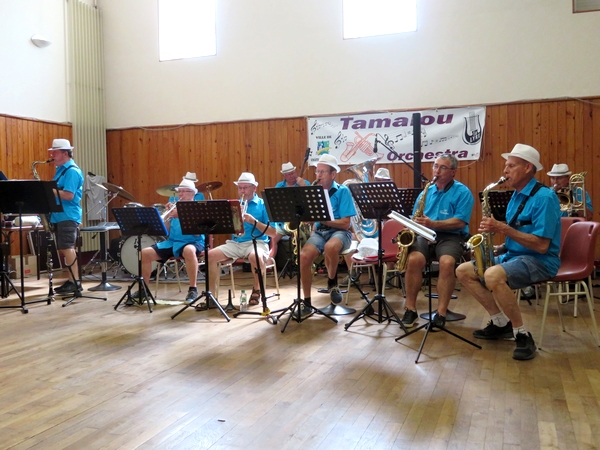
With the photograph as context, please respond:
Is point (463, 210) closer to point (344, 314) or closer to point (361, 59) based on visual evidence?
point (344, 314)

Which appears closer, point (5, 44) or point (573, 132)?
A: point (573, 132)

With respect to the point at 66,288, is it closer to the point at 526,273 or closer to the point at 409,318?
the point at 409,318

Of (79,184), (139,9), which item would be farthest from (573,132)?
(139,9)

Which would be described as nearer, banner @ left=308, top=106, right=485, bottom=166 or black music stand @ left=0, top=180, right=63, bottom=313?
black music stand @ left=0, top=180, right=63, bottom=313

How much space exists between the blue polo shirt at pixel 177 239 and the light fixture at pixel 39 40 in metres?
5.01

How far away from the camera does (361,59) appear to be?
899 centimetres

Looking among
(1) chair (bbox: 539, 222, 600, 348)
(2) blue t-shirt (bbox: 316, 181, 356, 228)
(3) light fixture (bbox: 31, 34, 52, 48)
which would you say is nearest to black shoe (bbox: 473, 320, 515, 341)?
(1) chair (bbox: 539, 222, 600, 348)

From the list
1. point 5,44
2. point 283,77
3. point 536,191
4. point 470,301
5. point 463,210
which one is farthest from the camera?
point 283,77

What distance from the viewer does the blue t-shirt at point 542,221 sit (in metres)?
3.86

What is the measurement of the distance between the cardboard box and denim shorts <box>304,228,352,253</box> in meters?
4.84

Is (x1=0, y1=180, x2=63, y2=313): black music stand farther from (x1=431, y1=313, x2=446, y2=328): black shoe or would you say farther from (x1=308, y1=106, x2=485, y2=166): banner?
(x1=308, y1=106, x2=485, y2=166): banner

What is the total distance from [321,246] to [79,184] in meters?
3.13

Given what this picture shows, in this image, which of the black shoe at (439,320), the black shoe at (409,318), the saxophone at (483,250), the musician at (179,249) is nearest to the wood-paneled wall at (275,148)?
the musician at (179,249)

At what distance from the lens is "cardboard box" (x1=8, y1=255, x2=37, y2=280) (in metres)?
8.09
